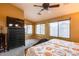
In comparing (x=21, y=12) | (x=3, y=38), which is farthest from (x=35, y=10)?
(x=3, y=38)

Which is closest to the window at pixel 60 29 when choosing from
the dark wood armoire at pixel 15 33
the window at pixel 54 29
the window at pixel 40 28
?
the window at pixel 54 29

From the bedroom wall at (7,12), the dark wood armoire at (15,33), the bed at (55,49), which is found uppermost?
the bedroom wall at (7,12)

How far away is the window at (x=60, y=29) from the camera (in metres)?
1.46

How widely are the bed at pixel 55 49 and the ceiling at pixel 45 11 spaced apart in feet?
1.24

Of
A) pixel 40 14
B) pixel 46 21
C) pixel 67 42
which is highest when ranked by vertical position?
pixel 40 14

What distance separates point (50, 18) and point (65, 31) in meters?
0.29

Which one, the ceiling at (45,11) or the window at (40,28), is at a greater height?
the ceiling at (45,11)

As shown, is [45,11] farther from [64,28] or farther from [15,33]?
[15,33]

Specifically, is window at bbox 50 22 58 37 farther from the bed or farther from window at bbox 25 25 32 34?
window at bbox 25 25 32 34

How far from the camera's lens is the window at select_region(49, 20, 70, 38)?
4.78ft

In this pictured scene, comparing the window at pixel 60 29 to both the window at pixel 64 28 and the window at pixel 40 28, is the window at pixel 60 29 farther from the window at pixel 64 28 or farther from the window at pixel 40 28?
the window at pixel 40 28

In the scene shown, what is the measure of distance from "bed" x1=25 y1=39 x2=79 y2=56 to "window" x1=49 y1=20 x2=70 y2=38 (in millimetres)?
93

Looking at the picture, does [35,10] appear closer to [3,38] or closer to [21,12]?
[21,12]

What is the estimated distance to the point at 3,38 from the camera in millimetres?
1431
